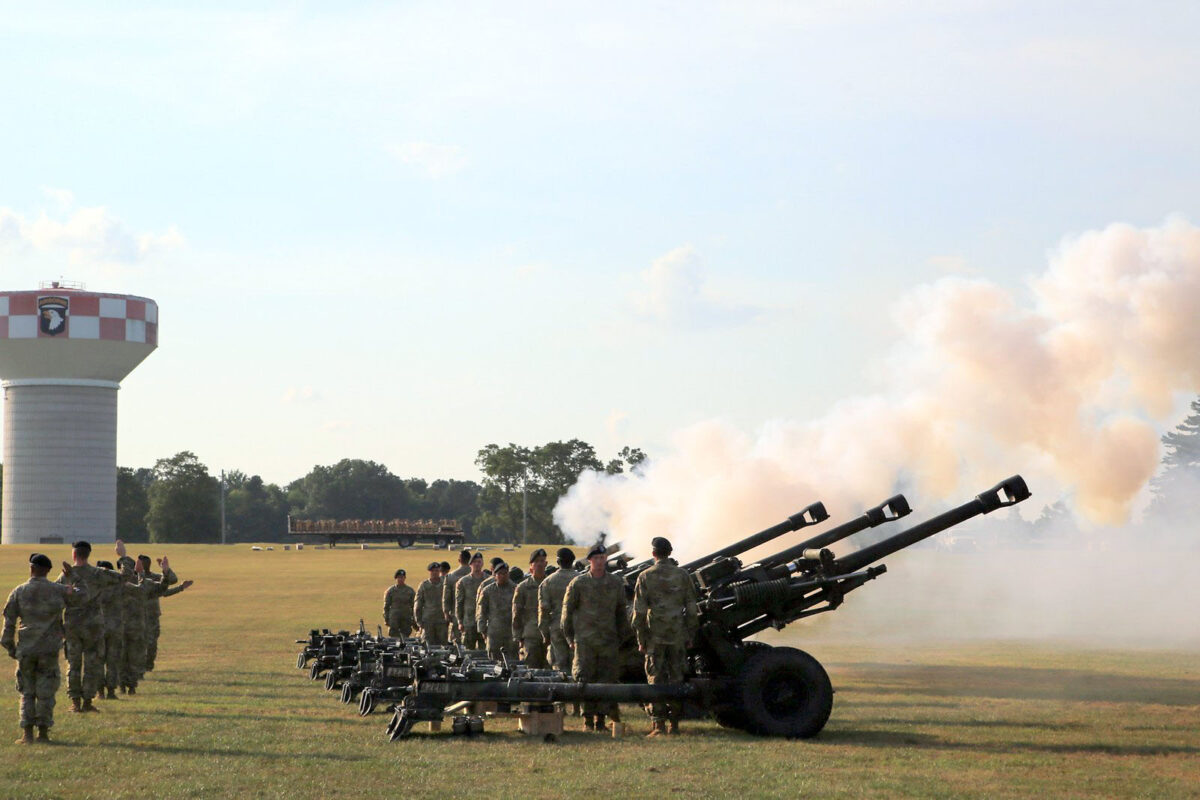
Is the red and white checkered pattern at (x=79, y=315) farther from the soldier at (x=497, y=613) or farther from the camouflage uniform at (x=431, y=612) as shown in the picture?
the soldier at (x=497, y=613)

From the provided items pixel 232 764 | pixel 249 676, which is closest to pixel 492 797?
pixel 232 764

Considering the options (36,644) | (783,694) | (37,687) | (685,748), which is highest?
(36,644)

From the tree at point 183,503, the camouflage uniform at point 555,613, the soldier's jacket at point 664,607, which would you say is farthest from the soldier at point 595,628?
the tree at point 183,503

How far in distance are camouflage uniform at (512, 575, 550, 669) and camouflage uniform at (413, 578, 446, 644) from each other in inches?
231

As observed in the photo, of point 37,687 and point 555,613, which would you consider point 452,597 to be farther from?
A: point 37,687

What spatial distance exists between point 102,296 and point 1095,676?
103943mm

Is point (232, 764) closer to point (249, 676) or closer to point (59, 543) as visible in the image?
point (249, 676)

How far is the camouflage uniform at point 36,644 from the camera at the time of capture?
53.2 ft

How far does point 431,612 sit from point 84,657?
7194 mm

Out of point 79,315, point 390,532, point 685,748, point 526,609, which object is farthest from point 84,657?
point 79,315

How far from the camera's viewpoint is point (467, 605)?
23.9 meters

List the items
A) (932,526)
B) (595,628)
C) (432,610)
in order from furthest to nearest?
(432,610) → (932,526) → (595,628)

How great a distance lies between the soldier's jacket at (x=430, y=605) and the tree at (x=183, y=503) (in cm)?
11337

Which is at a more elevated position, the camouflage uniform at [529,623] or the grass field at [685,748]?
the camouflage uniform at [529,623]
